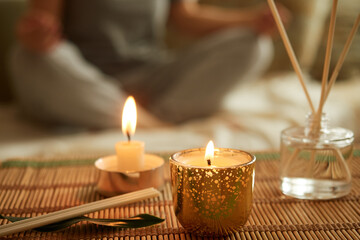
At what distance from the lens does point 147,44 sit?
1.82m

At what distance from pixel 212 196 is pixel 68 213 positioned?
0.16m

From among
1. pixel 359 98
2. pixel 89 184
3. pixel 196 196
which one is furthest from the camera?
pixel 359 98

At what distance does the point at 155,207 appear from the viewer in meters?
0.53

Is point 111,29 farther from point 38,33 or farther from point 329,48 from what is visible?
point 329,48

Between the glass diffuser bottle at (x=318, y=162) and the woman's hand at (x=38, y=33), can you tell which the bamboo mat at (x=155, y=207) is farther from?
the woman's hand at (x=38, y=33)

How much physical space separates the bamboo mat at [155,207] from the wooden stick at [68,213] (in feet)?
0.06

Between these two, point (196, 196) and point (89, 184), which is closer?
point (196, 196)

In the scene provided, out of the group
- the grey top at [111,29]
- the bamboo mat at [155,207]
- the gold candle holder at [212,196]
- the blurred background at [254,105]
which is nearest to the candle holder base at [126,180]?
the bamboo mat at [155,207]

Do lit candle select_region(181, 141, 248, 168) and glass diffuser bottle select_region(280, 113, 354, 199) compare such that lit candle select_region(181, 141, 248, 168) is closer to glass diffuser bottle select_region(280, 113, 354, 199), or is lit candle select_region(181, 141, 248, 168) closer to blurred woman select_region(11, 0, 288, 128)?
glass diffuser bottle select_region(280, 113, 354, 199)

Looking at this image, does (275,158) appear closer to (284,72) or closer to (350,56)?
(350,56)

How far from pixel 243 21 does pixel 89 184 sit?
51.2 inches

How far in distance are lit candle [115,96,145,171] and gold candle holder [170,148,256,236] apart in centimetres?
14

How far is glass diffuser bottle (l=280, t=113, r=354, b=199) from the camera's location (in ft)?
1.82

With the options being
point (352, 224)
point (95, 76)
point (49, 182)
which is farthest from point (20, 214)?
point (95, 76)
